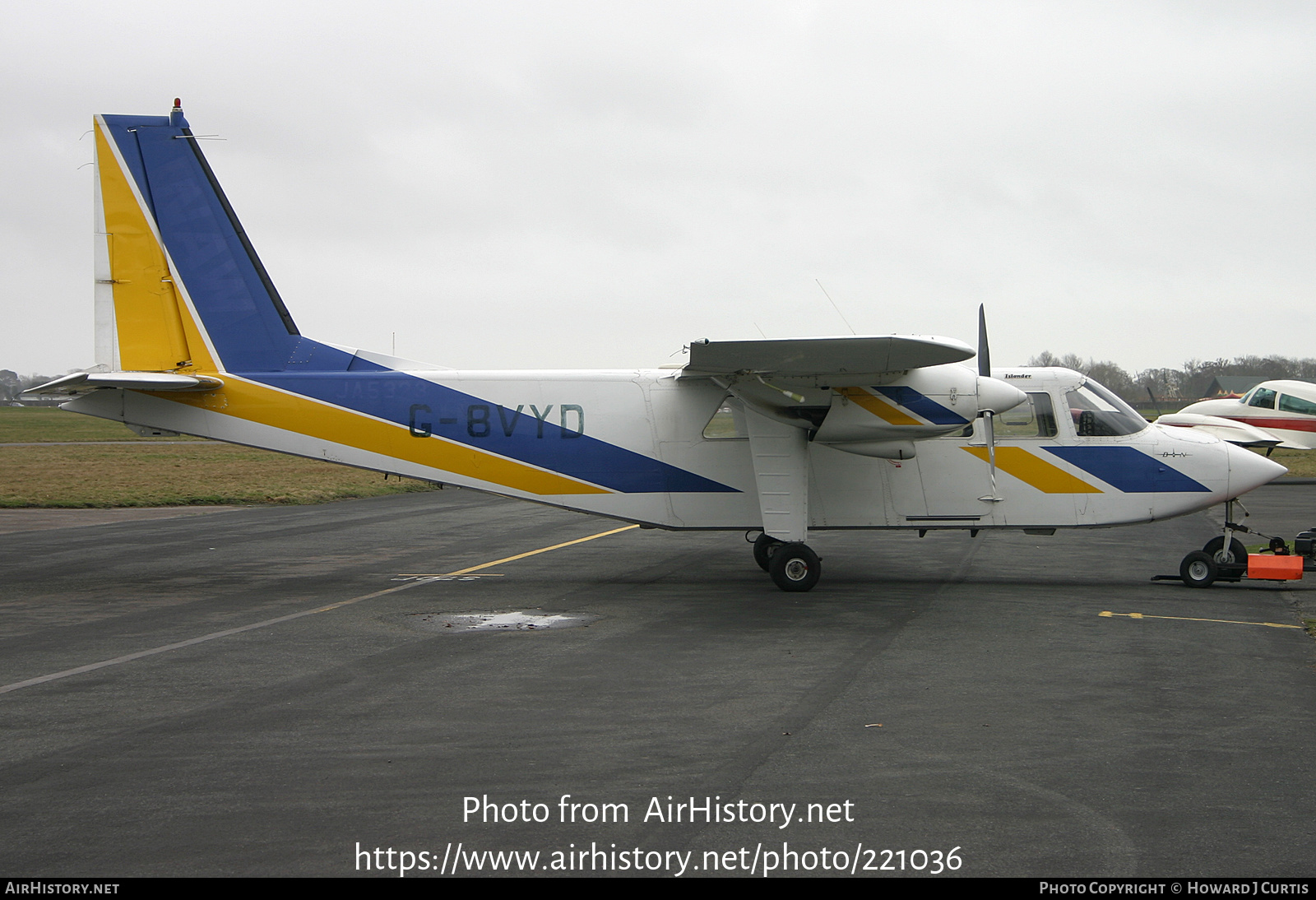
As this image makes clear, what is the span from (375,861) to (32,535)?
56.9 feet

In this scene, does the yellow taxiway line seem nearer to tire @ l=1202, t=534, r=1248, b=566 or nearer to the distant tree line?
tire @ l=1202, t=534, r=1248, b=566

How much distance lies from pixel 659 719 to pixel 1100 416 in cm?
845

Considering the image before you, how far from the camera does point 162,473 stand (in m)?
32.9

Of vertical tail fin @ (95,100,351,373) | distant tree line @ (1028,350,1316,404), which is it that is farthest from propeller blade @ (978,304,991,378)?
distant tree line @ (1028,350,1316,404)

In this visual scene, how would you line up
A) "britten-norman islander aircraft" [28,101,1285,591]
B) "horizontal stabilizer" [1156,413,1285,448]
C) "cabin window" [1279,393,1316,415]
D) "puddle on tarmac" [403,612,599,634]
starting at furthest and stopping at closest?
1. "cabin window" [1279,393,1316,415]
2. "horizontal stabilizer" [1156,413,1285,448]
3. "britten-norman islander aircraft" [28,101,1285,591]
4. "puddle on tarmac" [403,612,599,634]

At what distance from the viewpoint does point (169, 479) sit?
102 ft

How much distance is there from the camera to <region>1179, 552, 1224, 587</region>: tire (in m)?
12.5

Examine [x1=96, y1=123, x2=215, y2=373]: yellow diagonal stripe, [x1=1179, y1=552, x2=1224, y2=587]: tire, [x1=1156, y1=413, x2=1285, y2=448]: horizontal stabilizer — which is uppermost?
[x1=96, y1=123, x2=215, y2=373]: yellow diagonal stripe

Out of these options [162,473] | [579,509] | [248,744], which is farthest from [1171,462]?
[162,473]

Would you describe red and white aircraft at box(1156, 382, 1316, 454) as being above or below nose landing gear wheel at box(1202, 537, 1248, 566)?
above

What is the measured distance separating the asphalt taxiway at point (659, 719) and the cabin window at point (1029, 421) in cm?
193

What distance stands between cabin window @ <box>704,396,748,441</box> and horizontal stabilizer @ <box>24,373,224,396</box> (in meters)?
6.35

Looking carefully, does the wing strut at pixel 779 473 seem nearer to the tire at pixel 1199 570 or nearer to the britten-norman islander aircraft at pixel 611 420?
the britten-norman islander aircraft at pixel 611 420

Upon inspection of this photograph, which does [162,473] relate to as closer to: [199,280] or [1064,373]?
[199,280]
